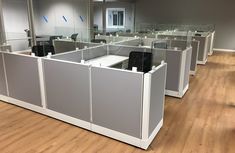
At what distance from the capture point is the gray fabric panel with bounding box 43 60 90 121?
2748 millimetres

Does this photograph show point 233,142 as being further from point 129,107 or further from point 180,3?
point 180,3

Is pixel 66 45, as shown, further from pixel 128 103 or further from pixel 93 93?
pixel 128 103

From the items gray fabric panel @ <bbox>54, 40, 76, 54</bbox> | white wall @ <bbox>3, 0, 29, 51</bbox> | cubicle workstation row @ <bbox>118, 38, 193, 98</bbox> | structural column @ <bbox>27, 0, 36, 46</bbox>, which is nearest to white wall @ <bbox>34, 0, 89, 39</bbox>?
white wall @ <bbox>3, 0, 29, 51</bbox>

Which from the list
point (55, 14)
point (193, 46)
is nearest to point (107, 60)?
point (193, 46)

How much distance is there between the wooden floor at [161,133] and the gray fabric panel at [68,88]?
9.8 inches

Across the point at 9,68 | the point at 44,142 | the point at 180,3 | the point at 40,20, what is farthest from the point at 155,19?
the point at 44,142

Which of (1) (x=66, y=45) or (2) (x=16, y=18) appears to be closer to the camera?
(1) (x=66, y=45)

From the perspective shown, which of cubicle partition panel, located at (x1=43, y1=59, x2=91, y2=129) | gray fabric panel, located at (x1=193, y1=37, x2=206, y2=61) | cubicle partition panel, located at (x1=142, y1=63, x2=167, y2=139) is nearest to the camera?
cubicle partition panel, located at (x1=142, y1=63, x2=167, y2=139)

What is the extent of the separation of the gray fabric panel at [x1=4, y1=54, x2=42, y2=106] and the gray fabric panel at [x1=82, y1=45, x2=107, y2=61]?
3.37ft

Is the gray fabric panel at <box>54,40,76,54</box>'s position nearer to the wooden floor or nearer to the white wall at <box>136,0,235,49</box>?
the wooden floor

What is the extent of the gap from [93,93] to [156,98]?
80 centimetres

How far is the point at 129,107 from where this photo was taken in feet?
8.09

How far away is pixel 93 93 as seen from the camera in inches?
106

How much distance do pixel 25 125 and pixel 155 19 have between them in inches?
379
